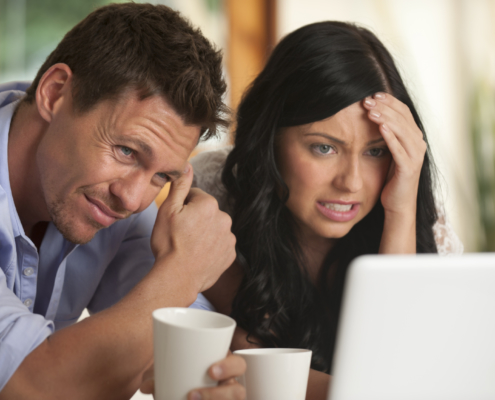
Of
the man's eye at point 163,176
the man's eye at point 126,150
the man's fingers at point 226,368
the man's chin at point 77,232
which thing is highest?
the man's eye at point 126,150

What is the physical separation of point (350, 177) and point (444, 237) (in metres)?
0.60

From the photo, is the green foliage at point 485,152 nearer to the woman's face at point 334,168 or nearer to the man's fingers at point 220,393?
the woman's face at point 334,168

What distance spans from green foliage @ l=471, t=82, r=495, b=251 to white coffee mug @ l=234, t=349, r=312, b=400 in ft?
10.1

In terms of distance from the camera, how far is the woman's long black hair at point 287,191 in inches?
53.3

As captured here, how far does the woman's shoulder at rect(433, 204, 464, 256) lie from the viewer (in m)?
1.70

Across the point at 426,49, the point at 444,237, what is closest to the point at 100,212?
the point at 444,237

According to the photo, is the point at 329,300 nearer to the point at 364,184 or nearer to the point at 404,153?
the point at 364,184

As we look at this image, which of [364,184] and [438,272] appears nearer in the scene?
[438,272]

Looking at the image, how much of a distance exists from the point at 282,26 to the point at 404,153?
3.21m

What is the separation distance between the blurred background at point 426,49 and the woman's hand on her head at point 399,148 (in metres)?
1.90

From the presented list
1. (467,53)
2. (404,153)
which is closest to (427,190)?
(404,153)

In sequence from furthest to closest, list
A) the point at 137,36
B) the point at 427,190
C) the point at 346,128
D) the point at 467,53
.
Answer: the point at 467,53
the point at 427,190
the point at 346,128
the point at 137,36

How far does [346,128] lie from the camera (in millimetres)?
1312

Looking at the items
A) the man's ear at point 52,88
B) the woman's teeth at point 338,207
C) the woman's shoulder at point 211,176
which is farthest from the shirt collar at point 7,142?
the woman's teeth at point 338,207
